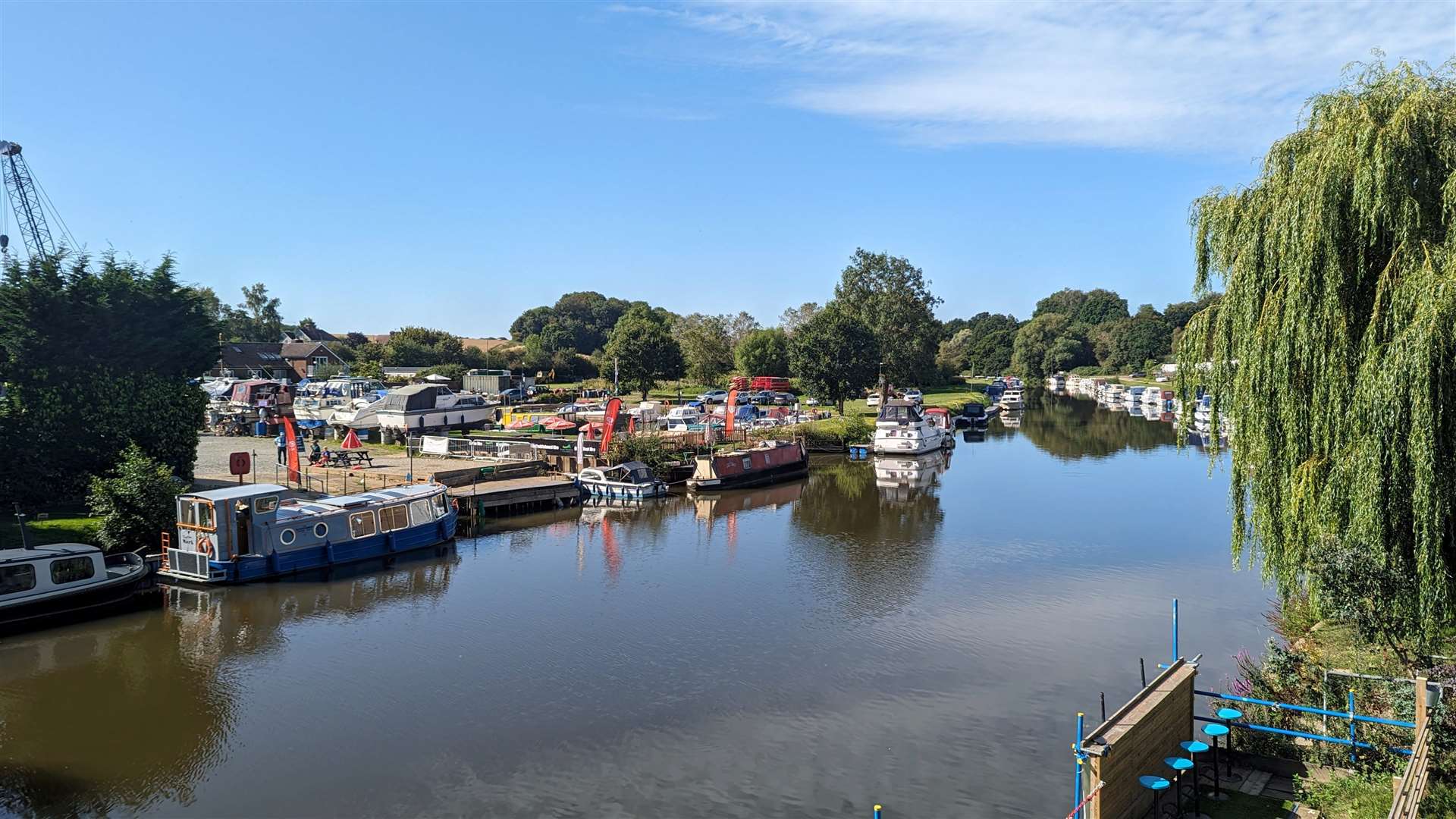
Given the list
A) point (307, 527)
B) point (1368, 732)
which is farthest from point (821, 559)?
point (1368, 732)

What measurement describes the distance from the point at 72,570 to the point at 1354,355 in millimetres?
29550

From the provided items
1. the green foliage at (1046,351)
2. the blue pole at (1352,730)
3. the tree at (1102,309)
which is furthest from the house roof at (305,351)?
the tree at (1102,309)

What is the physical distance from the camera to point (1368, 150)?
16453 mm

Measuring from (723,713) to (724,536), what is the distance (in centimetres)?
1858

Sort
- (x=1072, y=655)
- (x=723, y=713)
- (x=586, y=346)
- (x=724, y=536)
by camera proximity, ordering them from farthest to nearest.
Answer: (x=586, y=346) < (x=724, y=536) < (x=1072, y=655) < (x=723, y=713)

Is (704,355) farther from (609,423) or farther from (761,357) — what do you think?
(609,423)

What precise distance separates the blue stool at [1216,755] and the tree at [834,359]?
65.8 meters

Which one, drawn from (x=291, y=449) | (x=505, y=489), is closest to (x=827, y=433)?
(x=505, y=489)

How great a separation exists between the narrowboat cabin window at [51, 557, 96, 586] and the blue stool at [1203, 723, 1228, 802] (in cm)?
2628

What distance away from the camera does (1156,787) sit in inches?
499

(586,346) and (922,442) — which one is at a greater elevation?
(586,346)

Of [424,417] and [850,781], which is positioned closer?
[850,781]

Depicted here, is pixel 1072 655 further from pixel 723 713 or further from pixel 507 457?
pixel 507 457

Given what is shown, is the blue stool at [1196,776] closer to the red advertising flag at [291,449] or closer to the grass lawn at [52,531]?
the grass lawn at [52,531]
